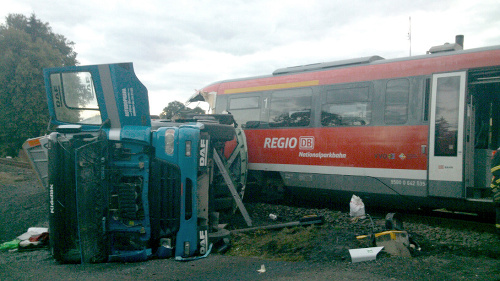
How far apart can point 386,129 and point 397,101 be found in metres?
0.59

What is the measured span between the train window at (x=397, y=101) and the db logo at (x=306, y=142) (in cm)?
169

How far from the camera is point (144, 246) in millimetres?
5254

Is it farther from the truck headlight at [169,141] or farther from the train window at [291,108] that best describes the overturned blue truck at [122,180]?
the train window at [291,108]

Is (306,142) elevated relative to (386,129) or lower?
lower

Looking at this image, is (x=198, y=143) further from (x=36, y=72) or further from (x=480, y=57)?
(x=36, y=72)


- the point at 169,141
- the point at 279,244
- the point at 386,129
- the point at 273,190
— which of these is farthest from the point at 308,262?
the point at 273,190

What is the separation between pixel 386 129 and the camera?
7.91m

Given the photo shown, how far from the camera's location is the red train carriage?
7215 mm

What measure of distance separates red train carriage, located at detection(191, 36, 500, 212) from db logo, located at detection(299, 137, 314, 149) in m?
0.02

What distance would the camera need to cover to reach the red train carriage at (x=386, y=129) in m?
7.21

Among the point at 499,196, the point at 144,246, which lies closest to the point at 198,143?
the point at 144,246

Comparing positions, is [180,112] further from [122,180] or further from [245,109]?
[122,180]

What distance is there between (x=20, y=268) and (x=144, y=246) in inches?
60.9

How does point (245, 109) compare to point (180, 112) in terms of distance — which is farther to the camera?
point (180, 112)
